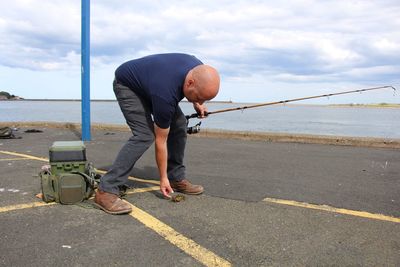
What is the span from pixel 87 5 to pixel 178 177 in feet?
21.3

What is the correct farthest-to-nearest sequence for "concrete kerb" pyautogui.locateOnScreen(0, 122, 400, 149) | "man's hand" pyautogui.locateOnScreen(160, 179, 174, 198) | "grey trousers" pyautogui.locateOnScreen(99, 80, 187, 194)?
"concrete kerb" pyautogui.locateOnScreen(0, 122, 400, 149) → "man's hand" pyautogui.locateOnScreen(160, 179, 174, 198) → "grey trousers" pyautogui.locateOnScreen(99, 80, 187, 194)

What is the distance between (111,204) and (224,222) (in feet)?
3.72

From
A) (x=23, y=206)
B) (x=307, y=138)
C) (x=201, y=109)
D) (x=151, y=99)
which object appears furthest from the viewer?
(x=307, y=138)

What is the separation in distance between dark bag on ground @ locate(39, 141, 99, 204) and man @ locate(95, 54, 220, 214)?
24 centimetres

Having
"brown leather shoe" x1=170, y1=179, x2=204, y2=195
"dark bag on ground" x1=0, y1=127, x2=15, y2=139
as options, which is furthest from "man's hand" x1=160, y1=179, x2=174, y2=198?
"dark bag on ground" x1=0, y1=127, x2=15, y2=139

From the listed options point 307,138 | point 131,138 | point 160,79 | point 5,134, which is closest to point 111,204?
point 131,138

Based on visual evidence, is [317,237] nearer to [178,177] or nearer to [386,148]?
[178,177]

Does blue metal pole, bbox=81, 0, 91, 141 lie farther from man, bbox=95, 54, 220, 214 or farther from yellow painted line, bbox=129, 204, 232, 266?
yellow painted line, bbox=129, 204, 232, 266

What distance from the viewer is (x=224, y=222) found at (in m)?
3.79

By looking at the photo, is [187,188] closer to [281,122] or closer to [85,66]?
[85,66]

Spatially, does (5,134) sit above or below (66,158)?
below

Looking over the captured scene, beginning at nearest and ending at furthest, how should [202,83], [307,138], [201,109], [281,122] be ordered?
[202,83] < [201,109] < [307,138] < [281,122]

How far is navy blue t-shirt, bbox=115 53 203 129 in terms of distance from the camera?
3789 millimetres

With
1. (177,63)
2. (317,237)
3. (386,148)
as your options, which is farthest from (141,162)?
(386,148)
